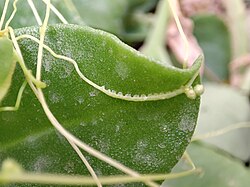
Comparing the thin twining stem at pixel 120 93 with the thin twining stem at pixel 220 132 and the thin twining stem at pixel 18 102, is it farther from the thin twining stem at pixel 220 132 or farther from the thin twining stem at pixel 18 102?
the thin twining stem at pixel 220 132

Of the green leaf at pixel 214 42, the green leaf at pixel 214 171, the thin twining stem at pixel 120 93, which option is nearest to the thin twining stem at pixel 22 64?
the thin twining stem at pixel 120 93

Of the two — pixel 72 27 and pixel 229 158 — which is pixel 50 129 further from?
pixel 229 158

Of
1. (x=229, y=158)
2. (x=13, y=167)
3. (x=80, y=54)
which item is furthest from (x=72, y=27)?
(x=229, y=158)

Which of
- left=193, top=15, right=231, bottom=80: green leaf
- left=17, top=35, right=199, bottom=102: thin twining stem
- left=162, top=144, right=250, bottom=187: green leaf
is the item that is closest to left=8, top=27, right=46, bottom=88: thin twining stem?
left=17, top=35, right=199, bottom=102: thin twining stem

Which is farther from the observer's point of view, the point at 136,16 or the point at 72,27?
the point at 136,16

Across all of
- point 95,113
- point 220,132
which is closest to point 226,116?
point 220,132

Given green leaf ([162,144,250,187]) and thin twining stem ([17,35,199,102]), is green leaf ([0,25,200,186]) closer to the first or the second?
thin twining stem ([17,35,199,102])

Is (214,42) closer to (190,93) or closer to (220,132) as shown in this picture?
(220,132)
